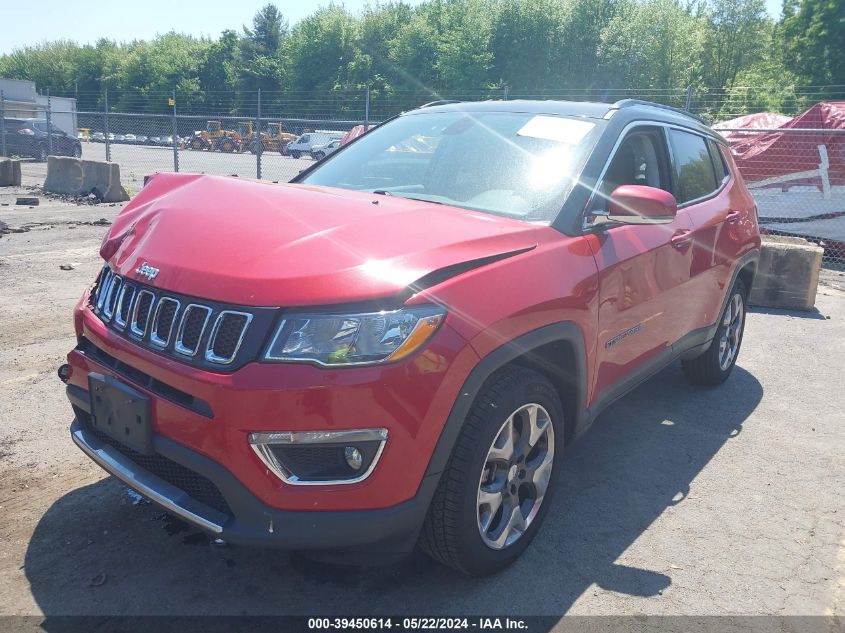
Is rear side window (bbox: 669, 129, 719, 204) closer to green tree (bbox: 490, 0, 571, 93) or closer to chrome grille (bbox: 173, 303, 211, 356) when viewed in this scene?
chrome grille (bbox: 173, 303, 211, 356)

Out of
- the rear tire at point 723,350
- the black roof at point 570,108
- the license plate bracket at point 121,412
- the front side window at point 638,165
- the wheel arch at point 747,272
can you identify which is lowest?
the rear tire at point 723,350

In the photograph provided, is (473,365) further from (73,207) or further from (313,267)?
(73,207)

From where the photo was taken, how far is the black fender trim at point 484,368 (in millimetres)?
2309

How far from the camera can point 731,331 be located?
5125mm

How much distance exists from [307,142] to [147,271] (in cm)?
2485

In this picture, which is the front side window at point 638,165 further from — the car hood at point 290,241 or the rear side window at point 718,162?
the rear side window at point 718,162

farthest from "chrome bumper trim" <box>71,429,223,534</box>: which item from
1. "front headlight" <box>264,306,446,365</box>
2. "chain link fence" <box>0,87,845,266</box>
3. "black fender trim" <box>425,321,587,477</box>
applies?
"chain link fence" <box>0,87,845,266</box>

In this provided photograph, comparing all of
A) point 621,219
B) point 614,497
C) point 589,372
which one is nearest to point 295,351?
point 589,372

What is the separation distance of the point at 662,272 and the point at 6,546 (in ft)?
10.4

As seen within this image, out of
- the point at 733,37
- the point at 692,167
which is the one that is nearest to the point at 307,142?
the point at 692,167

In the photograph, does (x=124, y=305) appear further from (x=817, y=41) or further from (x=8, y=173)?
(x=817, y=41)

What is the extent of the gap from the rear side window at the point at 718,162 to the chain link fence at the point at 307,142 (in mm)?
5643

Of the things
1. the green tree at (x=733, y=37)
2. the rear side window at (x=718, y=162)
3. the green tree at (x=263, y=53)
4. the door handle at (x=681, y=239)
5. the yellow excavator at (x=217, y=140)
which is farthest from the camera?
the green tree at (x=263, y=53)

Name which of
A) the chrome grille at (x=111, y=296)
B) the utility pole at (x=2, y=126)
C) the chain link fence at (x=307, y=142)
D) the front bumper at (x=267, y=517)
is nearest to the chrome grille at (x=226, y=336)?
the front bumper at (x=267, y=517)
